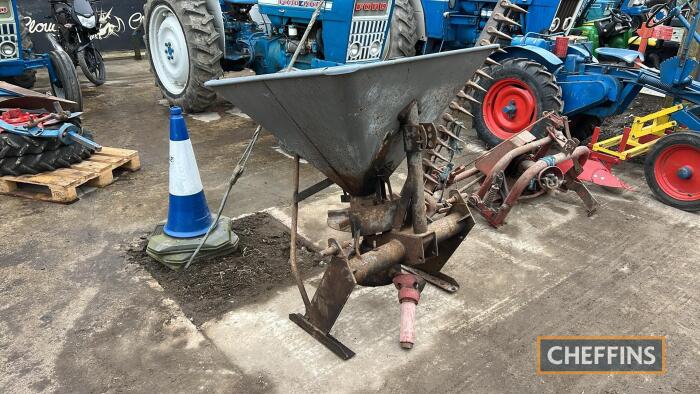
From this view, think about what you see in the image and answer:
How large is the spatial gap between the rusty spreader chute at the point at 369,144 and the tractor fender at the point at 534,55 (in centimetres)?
299

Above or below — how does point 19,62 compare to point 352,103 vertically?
below

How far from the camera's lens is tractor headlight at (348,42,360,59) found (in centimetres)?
571

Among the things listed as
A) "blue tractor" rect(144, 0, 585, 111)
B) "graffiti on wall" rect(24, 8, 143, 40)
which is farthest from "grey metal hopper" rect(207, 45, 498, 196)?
"graffiti on wall" rect(24, 8, 143, 40)

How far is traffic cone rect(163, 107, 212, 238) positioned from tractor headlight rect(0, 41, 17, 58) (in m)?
4.12

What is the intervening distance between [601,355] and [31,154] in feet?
14.6

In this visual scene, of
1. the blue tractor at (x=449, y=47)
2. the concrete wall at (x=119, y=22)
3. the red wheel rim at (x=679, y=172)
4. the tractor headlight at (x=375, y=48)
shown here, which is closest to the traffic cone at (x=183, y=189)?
the blue tractor at (x=449, y=47)

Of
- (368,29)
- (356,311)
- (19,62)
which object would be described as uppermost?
(368,29)

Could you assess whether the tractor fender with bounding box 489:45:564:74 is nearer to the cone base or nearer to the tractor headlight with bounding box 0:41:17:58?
the cone base

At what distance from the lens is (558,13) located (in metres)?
6.28

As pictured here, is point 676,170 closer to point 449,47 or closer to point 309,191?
point 309,191

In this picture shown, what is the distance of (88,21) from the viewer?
8031 mm

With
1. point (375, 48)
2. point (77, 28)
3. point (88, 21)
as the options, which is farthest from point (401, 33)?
point (77, 28)

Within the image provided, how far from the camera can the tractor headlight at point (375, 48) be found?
596 centimetres

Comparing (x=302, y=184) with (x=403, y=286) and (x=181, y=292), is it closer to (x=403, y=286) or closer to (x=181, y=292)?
(x=181, y=292)
